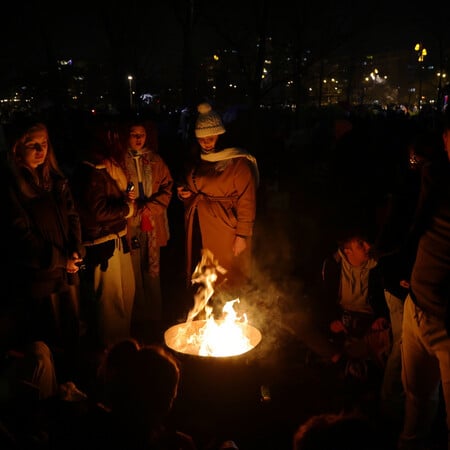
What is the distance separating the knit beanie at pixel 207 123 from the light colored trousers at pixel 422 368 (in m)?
2.73

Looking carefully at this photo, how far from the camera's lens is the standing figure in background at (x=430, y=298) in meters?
2.53

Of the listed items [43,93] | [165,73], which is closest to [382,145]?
[43,93]

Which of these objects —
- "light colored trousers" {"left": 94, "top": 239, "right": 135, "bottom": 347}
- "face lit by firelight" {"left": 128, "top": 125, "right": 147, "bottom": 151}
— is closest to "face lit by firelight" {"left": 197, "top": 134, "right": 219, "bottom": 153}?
"face lit by firelight" {"left": 128, "top": 125, "right": 147, "bottom": 151}

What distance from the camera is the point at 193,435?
11.6ft

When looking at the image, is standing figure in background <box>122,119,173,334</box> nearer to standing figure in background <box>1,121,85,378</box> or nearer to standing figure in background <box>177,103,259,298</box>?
standing figure in background <box>177,103,259,298</box>

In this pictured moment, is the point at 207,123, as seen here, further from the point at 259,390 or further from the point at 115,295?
the point at 259,390

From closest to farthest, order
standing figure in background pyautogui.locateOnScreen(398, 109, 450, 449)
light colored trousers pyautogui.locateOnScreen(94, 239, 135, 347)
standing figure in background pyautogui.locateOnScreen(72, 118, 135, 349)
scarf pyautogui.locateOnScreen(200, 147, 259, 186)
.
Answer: standing figure in background pyautogui.locateOnScreen(398, 109, 450, 449) → standing figure in background pyautogui.locateOnScreen(72, 118, 135, 349) → light colored trousers pyautogui.locateOnScreen(94, 239, 135, 347) → scarf pyautogui.locateOnScreen(200, 147, 259, 186)

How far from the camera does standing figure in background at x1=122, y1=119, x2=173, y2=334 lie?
4816 mm

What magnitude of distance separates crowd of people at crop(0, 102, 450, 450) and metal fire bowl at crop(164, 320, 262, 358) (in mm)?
420

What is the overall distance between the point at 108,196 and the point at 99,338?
4.80 ft

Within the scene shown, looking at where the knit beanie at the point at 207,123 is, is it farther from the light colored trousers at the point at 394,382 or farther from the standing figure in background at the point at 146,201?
the light colored trousers at the point at 394,382

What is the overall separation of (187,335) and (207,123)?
2166 millimetres

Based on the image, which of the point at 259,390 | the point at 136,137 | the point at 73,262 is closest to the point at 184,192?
the point at 136,137

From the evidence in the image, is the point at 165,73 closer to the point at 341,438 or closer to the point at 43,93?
the point at 43,93
